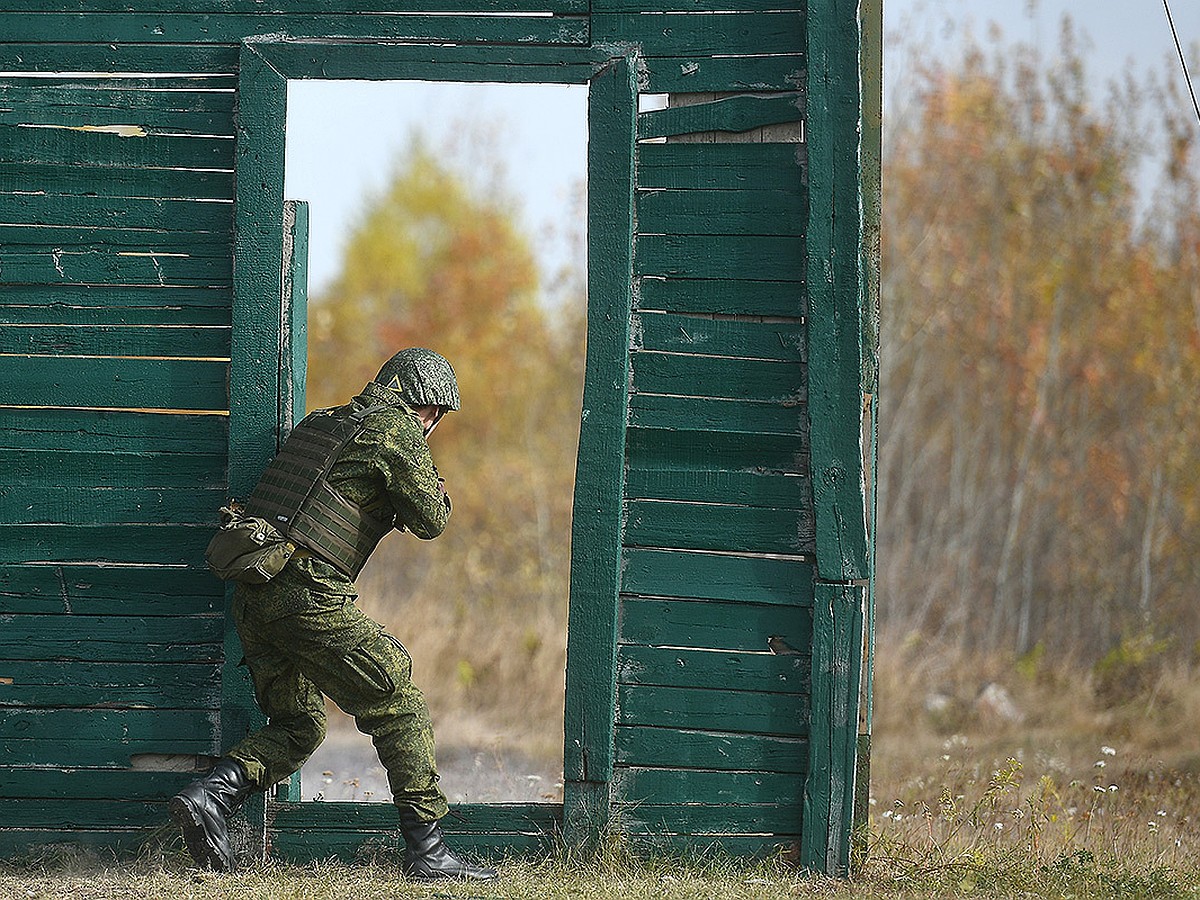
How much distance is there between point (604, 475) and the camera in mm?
5051

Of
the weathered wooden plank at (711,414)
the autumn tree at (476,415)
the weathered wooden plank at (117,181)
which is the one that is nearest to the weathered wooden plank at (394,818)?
the weathered wooden plank at (711,414)

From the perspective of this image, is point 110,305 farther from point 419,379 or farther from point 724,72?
point 724,72

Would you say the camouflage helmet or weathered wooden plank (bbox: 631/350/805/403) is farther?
weathered wooden plank (bbox: 631/350/805/403)

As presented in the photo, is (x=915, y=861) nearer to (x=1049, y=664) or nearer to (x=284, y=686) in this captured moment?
(x=284, y=686)

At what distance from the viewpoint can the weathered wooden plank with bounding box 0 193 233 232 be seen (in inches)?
201

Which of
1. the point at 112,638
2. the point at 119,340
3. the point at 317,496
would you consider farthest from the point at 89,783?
the point at 119,340

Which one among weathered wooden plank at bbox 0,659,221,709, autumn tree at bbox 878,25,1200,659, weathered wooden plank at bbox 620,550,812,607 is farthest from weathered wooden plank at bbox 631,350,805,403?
autumn tree at bbox 878,25,1200,659

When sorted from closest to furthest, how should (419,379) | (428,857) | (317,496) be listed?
(317,496), (428,857), (419,379)

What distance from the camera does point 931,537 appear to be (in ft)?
47.0

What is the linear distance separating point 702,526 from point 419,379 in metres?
1.28

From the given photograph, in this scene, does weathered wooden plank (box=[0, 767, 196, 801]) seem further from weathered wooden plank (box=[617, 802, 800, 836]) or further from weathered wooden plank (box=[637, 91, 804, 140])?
weathered wooden plank (box=[637, 91, 804, 140])

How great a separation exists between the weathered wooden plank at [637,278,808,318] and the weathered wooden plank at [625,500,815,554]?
795 millimetres

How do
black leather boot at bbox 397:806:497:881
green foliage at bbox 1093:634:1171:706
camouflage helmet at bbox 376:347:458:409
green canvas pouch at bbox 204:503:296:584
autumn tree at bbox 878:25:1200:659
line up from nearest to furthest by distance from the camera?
green canvas pouch at bbox 204:503:296:584 → black leather boot at bbox 397:806:497:881 → camouflage helmet at bbox 376:347:458:409 → green foliage at bbox 1093:634:1171:706 → autumn tree at bbox 878:25:1200:659

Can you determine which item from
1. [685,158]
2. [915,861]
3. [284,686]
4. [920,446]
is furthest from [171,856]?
[920,446]
